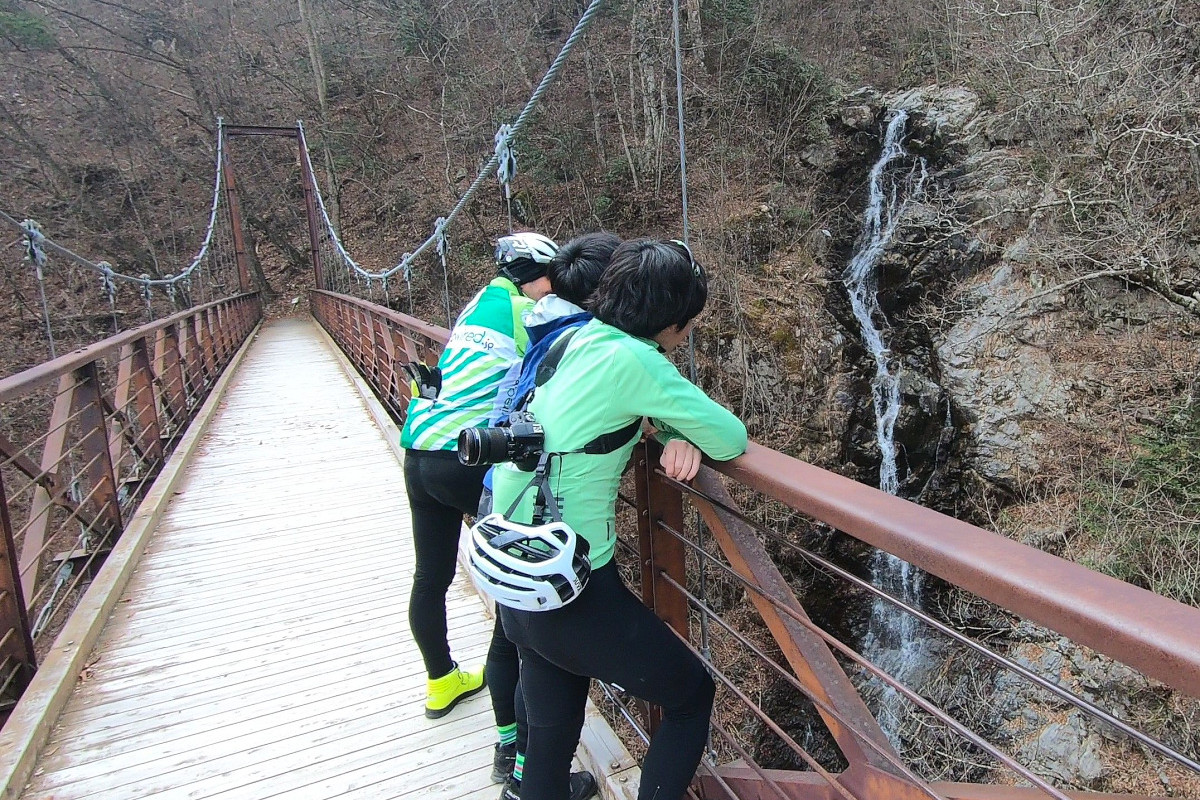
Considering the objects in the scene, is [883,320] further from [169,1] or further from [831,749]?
[169,1]

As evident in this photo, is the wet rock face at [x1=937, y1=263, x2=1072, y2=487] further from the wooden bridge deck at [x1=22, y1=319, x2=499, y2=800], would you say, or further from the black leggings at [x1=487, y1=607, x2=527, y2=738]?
the black leggings at [x1=487, y1=607, x2=527, y2=738]

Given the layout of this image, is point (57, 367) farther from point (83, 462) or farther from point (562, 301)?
point (562, 301)

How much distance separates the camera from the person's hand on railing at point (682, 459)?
3.86ft

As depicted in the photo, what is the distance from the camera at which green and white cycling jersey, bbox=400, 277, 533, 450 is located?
1657 mm

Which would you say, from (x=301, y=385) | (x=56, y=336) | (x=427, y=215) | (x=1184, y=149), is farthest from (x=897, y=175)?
(x=56, y=336)

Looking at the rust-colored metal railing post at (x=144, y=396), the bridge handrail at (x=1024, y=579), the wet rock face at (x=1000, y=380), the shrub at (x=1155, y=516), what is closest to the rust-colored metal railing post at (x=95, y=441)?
the rust-colored metal railing post at (x=144, y=396)

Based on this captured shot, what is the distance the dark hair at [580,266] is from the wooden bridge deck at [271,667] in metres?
1.31

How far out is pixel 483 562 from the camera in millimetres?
1124

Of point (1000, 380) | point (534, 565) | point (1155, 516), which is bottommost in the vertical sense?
point (1155, 516)

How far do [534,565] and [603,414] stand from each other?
265 millimetres

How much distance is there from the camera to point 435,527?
1.83m

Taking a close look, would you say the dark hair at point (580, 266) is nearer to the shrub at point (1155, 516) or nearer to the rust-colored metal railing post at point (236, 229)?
the shrub at point (1155, 516)

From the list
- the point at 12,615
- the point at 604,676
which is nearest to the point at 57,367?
the point at 12,615

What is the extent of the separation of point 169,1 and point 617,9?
50.4 feet
